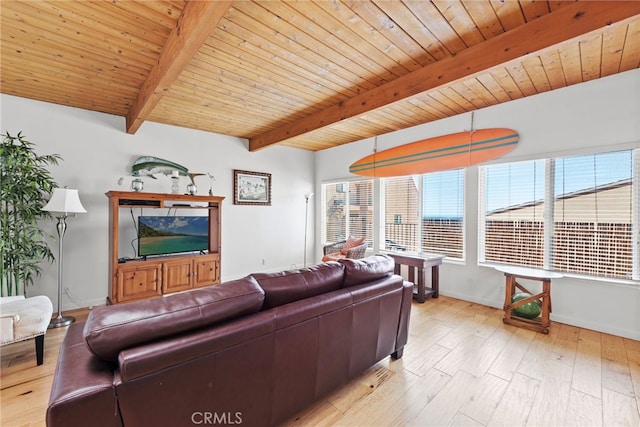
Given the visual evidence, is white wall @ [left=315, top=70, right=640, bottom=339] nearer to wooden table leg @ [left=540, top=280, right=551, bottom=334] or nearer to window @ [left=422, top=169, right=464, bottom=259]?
window @ [left=422, top=169, right=464, bottom=259]

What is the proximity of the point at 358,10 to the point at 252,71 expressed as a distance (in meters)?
1.25

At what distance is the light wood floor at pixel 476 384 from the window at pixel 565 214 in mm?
821

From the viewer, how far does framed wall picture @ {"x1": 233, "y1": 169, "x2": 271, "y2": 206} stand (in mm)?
5051

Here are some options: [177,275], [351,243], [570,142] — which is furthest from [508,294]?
[177,275]

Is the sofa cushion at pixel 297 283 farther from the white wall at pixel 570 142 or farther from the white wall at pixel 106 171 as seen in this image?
the white wall at pixel 106 171

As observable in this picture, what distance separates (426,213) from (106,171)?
479 centimetres

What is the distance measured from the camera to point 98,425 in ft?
3.16

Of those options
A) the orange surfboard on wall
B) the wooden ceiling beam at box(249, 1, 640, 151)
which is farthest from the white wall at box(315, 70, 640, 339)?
the wooden ceiling beam at box(249, 1, 640, 151)

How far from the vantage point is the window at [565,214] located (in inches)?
113

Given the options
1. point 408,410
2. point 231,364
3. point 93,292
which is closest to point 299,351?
point 231,364

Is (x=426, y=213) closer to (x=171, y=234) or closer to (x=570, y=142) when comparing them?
(x=570, y=142)

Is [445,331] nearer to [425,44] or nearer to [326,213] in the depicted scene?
[425,44]

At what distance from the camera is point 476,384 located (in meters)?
2.01

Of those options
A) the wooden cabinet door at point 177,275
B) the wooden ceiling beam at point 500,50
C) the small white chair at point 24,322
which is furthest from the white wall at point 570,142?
the small white chair at point 24,322
